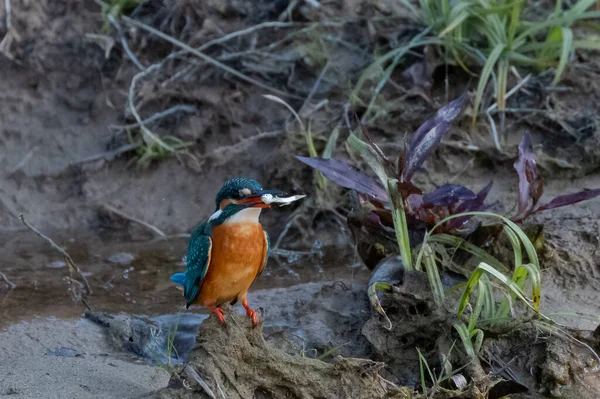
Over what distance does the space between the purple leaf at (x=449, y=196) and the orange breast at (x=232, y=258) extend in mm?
856

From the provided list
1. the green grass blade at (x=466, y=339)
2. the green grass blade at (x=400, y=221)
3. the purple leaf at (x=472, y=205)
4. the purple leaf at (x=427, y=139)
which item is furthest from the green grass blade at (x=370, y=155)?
the green grass blade at (x=466, y=339)

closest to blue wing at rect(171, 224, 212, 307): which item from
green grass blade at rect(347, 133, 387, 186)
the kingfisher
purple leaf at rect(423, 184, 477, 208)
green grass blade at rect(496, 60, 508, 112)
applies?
the kingfisher

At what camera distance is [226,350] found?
321cm

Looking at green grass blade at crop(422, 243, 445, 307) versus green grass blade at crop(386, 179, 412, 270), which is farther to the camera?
green grass blade at crop(386, 179, 412, 270)

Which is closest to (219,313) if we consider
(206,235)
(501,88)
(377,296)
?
(206,235)

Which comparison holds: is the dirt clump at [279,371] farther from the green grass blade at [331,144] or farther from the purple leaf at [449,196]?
the green grass blade at [331,144]

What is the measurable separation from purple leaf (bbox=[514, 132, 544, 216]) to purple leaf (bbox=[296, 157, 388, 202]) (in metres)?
0.72

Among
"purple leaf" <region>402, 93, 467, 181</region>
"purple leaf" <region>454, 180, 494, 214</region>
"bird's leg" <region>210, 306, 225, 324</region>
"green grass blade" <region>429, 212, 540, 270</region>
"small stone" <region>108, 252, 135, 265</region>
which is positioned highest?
"purple leaf" <region>402, 93, 467, 181</region>

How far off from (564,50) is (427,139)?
6.77 feet

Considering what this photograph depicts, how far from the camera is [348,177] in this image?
4012 millimetres

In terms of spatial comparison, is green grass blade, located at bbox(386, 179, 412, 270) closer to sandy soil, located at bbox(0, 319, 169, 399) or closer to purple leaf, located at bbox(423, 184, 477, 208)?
purple leaf, located at bbox(423, 184, 477, 208)

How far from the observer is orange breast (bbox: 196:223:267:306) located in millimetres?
3535

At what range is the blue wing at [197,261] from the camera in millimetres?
3564

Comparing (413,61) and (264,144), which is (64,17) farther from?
(413,61)
